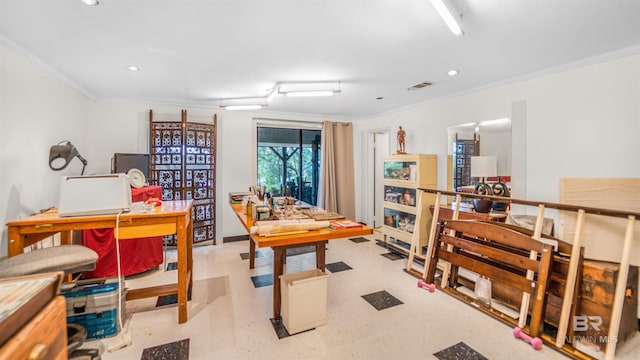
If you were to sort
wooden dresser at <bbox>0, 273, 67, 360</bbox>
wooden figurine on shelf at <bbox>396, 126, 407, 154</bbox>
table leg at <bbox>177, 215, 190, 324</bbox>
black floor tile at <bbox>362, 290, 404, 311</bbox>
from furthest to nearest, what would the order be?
1. wooden figurine on shelf at <bbox>396, 126, 407, 154</bbox>
2. black floor tile at <bbox>362, 290, 404, 311</bbox>
3. table leg at <bbox>177, 215, 190, 324</bbox>
4. wooden dresser at <bbox>0, 273, 67, 360</bbox>

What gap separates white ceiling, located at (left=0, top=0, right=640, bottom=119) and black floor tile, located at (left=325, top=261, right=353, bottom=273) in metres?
2.29

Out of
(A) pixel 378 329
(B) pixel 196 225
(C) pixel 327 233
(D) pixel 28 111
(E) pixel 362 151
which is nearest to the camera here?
(C) pixel 327 233

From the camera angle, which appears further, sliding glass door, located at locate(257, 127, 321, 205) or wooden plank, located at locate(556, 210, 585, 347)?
sliding glass door, located at locate(257, 127, 321, 205)

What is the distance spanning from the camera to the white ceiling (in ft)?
5.76

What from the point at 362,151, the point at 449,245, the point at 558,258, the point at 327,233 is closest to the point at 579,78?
the point at 558,258

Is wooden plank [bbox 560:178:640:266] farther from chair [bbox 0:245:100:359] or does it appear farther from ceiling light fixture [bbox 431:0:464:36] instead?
chair [bbox 0:245:100:359]

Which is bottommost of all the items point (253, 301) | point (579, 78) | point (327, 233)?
point (253, 301)

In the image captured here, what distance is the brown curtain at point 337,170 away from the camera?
5.27m

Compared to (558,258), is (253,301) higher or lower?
lower

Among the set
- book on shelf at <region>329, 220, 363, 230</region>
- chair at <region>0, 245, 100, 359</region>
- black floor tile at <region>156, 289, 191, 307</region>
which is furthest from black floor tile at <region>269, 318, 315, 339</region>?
chair at <region>0, 245, 100, 359</region>

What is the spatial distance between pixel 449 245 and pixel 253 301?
2.06 metres

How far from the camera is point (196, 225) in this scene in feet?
13.9

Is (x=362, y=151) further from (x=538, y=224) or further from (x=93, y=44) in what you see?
(x=93, y=44)

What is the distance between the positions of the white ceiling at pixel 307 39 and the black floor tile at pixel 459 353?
2.32 metres
